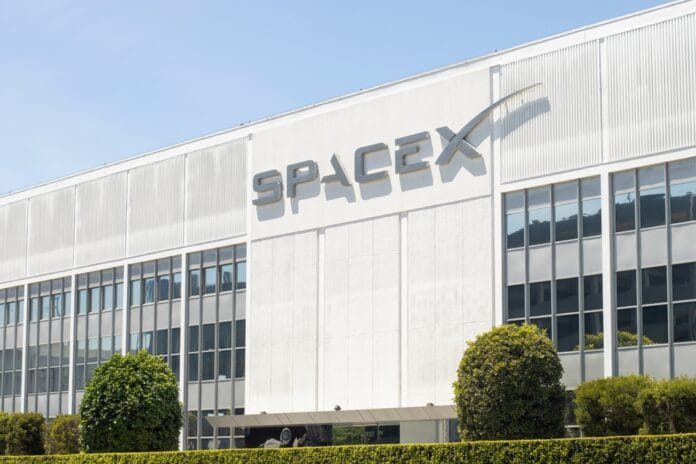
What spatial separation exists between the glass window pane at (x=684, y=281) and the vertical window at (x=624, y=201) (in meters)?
2.16

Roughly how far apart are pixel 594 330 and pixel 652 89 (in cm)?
793

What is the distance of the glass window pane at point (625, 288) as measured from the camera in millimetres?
38969

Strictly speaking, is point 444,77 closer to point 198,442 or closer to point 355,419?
point 355,419

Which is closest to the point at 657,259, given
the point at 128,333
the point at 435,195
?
the point at 435,195

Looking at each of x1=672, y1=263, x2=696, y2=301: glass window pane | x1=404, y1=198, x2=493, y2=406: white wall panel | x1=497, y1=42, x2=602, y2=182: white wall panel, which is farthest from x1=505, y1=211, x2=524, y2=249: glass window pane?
x1=672, y1=263, x2=696, y2=301: glass window pane

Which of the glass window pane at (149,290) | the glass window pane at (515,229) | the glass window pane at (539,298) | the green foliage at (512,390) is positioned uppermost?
the glass window pane at (515,229)

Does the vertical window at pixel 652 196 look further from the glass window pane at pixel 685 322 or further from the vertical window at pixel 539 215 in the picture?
the vertical window at pixel 539 215

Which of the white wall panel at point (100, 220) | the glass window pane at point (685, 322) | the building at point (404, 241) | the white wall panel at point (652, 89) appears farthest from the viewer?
the white wall panel at point (100, 220)

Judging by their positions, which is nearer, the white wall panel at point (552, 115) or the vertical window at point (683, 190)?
the vertical window at point (683, 190)

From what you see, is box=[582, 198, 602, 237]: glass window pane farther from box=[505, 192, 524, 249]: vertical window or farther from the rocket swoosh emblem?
the rocket swoosh emblem

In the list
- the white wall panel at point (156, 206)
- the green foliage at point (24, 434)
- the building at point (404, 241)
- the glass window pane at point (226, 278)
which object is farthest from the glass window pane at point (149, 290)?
the green foliage at point (24, 434)

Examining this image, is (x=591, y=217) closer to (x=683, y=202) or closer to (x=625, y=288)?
(x=625, y=288)

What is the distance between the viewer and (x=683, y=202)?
38.2 metres

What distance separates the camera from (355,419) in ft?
146
